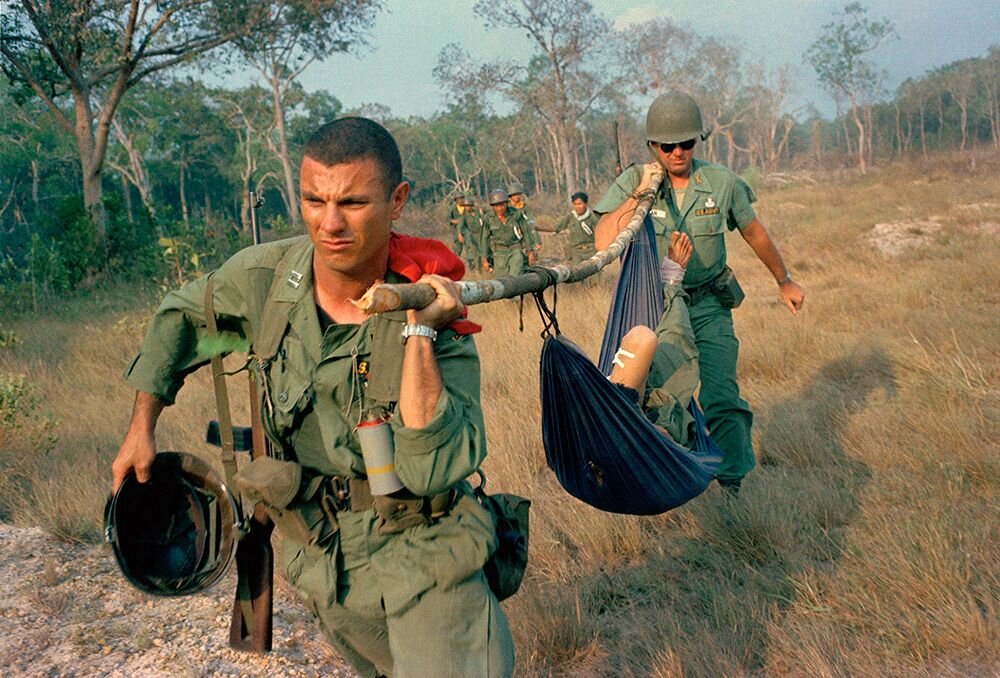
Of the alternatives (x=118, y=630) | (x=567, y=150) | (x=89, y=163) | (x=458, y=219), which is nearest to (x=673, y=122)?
(x=118, y=630)

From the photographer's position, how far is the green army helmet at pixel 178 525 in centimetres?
221

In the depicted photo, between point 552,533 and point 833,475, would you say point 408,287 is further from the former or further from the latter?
point 833,475

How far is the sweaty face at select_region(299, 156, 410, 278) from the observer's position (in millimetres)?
1934

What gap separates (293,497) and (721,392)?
2.86 m

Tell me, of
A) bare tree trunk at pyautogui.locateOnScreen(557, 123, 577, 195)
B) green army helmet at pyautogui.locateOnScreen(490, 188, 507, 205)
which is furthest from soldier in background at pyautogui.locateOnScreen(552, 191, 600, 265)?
bare tree trunk at pyautogui.locateOnScreen(557, 123, 577, 195)

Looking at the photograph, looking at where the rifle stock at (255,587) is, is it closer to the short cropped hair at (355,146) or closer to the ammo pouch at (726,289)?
the short cropped hair at (355,146)

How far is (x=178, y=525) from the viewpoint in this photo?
229 centimetres

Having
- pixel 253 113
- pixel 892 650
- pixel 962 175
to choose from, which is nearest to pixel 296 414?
pixel 892 650

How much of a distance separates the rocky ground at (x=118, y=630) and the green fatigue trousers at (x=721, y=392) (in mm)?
2094

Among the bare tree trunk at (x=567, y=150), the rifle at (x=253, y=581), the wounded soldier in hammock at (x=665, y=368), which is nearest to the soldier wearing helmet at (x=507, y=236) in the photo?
the wounded soldier in hammock at (x=665, y=368)

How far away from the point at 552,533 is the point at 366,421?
2.51 metres

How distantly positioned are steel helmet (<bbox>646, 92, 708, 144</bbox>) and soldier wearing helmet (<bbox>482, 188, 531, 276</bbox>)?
8681 mm

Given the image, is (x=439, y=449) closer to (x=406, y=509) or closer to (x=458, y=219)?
(x=406, y=509)

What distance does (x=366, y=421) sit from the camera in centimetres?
187
